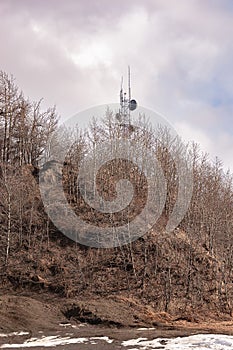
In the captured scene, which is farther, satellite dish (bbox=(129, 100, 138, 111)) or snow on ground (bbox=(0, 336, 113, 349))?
A: satellite dish (bbox=(129, 100, 138, 111))

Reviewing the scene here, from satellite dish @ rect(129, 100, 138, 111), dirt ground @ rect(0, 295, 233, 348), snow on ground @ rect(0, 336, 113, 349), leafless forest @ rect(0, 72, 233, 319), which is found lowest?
snow on ground @ rect(0, 336, 113, 349)

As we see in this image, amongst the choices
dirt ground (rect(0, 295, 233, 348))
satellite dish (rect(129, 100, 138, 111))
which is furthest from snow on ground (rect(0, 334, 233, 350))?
satellite dish (rect(129, 100, 138, 111))

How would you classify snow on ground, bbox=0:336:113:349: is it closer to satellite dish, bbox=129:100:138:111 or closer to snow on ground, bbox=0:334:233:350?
snow on ground, bbox=0:334:233:350

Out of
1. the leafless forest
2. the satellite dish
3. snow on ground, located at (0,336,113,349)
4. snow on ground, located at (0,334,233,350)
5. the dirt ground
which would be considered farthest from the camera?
the satellite dish

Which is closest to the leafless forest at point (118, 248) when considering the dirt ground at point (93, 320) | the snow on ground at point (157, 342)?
the dirt ground at point (93, 320)

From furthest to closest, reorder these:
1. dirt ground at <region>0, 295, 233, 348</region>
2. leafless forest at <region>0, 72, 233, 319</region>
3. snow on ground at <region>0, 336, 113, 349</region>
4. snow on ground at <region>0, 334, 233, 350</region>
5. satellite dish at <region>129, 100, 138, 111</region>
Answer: satellite dish at <region>129, 100, 138, 111</region> < leafless forest at <region>0, 72, 233, 319</region> < dirt ground at <region>0, 295, 233, 348</region> < snow on ground at <region>0, 336, 113, 349</region> < snow on ground at <region>0, 334, 233, 350</region>

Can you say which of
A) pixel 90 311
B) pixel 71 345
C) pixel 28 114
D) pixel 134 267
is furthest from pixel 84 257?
pixel 28 114

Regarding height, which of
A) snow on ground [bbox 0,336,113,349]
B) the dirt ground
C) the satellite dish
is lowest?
snow on ground [bbox 0,336,113,349]

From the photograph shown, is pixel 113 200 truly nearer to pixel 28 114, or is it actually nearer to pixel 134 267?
pixel 134 267

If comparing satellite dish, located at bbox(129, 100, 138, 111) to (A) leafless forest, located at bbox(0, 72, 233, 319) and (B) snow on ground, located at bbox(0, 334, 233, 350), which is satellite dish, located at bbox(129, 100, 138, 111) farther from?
(B) snow on ground, located at bbox(0, 334, 233, 350)

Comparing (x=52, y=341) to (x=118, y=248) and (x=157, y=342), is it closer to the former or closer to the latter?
(x=157, y=342)

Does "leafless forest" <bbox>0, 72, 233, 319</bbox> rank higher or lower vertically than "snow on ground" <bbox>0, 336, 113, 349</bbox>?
higher

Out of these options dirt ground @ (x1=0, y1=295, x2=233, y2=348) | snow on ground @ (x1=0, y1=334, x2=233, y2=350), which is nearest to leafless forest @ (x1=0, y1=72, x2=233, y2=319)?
dirt ground @ (x1=0, y1=295, x2=233, y2=348)

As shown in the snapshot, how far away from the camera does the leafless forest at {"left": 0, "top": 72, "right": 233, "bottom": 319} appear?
15.5 meters
